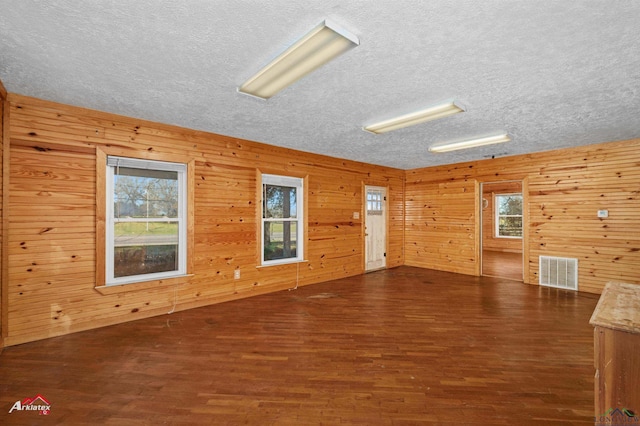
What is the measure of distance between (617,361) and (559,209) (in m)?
4.89

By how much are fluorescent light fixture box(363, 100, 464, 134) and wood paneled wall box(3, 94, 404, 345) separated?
6.20 ft

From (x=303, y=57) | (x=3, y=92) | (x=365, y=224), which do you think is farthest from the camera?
(x=365, y=224)

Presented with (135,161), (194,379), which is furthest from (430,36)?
(135,161)

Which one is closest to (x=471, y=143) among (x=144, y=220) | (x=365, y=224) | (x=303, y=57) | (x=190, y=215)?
(x=365, y=224)

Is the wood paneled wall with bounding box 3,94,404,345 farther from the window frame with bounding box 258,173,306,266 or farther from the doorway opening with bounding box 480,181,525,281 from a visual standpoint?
the doorway opening with bounding box 480,181,525,281

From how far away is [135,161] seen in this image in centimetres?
353

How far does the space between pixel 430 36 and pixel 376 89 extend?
832mm

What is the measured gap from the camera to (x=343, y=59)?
2109 millimetres

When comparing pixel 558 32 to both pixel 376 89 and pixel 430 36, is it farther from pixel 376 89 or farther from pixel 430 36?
pixel 376 89

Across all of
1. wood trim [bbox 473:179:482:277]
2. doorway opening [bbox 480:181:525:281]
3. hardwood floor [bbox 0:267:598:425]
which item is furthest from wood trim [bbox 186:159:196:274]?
doorway opening [bbox 480:181:525:281]

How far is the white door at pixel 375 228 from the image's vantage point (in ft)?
21.5

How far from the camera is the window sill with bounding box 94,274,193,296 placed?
10.7 feet

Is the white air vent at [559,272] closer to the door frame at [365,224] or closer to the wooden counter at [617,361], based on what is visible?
the door frame at [365,224]

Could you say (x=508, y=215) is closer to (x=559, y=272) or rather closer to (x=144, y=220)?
(x=559, y=272)
